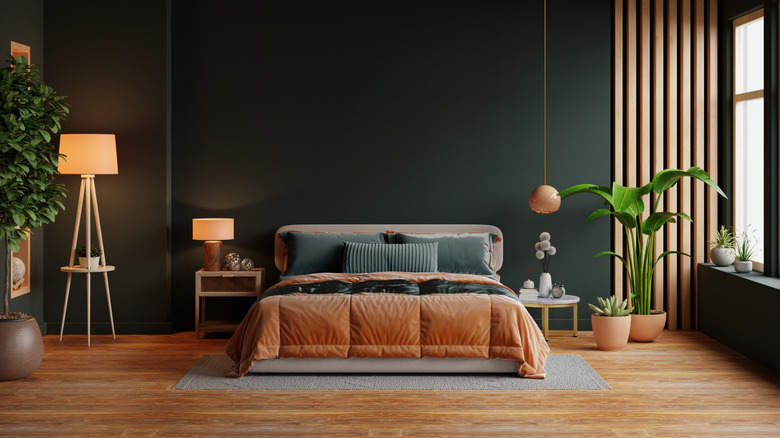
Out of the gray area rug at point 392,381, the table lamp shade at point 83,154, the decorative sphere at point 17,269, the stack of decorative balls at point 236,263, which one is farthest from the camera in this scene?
the stack of decorative balls at point 236,263

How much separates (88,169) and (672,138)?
5.18 meters

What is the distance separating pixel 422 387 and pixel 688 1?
4407mm

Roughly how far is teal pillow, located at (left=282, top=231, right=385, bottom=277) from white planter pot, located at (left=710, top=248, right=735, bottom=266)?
2.97m

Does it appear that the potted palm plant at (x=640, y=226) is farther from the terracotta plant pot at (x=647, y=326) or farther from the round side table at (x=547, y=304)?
the round side table at (x=547, y=304)

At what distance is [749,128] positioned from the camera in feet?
20.0

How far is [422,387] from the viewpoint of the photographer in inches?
176

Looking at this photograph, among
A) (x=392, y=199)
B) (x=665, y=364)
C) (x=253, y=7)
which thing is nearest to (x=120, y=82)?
(x=253, y=7)

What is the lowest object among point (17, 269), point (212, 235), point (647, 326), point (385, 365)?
point (385, 365)

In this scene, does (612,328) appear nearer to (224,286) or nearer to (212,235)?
(224,286)

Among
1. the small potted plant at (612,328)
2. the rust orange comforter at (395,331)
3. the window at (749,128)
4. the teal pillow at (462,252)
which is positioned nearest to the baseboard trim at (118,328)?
the rust orange comforter at (395,331)

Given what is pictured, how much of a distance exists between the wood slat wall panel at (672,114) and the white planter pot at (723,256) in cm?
31

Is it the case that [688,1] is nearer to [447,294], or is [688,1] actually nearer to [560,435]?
[447,294]

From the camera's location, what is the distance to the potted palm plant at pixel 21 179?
14.7 ft

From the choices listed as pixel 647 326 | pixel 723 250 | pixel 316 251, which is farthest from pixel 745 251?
pixel 316 251
